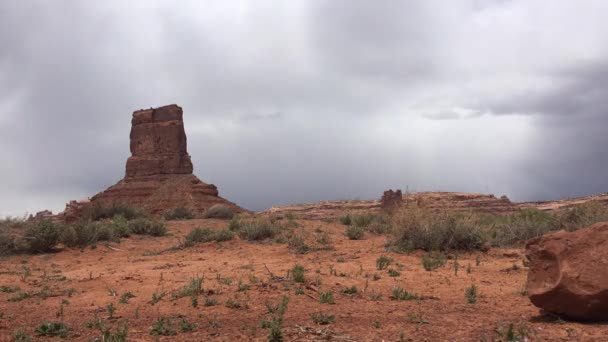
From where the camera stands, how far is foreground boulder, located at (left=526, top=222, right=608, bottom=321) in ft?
16.5

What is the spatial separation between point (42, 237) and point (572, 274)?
1512cm

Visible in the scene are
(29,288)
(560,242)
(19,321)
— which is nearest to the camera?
(560,242)

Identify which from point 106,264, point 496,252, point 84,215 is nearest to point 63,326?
point 106,264

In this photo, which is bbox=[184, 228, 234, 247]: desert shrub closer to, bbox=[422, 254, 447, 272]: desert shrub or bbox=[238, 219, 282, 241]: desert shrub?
bbox=[238, 219, 282, 241]: desert shrub

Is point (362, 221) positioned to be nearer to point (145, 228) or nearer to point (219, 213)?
point (145, 228)

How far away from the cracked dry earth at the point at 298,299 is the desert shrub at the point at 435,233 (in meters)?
0.49

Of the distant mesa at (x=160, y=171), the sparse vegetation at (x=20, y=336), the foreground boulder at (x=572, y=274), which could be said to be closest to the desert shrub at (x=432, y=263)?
the foreground boulder at (x=572, y=274)

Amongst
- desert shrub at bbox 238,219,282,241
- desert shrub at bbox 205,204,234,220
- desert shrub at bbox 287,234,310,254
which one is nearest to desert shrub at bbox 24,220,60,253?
desert shrub at bbox 238,219,282,241

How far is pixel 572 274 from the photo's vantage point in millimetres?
5121

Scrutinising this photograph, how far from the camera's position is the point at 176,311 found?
6.48 metres

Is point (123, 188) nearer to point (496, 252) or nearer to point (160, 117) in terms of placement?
point (160, 117)

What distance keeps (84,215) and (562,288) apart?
98.7 ft

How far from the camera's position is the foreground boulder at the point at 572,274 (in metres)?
5.04

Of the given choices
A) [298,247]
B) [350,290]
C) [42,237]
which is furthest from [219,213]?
[350,290]
